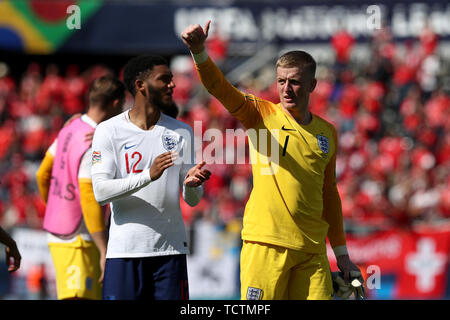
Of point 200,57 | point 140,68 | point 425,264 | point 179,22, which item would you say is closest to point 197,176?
point 200,57

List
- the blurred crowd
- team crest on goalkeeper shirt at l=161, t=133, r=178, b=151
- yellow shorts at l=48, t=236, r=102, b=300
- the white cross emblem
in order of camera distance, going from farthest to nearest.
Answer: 1. the blurred crowd
2. the white cross emblem
3. yellow shorts at l=48, t=236, r=102, b=300
4. team crest on goalkeeper shirt at l=161, t=133, r=178, b=151

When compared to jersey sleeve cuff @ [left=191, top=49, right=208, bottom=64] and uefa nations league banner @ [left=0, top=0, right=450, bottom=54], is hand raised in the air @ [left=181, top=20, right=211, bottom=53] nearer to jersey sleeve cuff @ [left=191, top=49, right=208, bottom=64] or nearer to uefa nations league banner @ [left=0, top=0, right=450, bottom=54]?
jersey sleeve cuff @ [left=191, top=49, right=208, bottom=64]

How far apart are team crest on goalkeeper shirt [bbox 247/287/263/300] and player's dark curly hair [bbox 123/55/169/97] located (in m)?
1.58

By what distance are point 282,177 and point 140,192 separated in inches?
37.3

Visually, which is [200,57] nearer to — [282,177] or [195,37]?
[195,37]

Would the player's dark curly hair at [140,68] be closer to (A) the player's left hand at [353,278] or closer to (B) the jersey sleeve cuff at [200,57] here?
(B) the jersey sleeve cuff at [200,57]

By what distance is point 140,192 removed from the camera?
5.37m

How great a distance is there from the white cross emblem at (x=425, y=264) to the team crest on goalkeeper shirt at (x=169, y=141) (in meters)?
8.51

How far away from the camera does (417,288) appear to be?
13094 mm

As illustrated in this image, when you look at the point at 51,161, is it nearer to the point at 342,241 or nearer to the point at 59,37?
the point at 342,241

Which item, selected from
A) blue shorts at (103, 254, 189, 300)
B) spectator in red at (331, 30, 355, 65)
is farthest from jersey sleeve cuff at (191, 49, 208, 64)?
spectator in red at (331, 30, 355, 65)

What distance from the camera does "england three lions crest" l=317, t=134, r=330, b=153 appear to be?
5352mm

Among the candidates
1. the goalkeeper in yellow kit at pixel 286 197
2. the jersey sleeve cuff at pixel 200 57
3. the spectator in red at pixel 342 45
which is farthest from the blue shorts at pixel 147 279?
the spectator in red at pixel 342 45

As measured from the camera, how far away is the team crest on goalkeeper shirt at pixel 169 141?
544 centimetres
